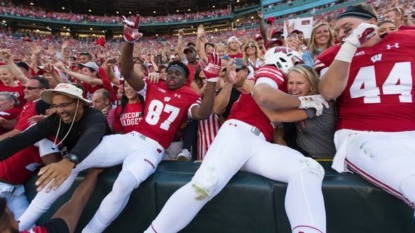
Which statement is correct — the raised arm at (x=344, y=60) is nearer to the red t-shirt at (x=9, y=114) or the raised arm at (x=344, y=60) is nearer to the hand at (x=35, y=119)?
the hand at (x=35, y=119)

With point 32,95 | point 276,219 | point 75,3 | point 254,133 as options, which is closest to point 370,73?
point 254,133

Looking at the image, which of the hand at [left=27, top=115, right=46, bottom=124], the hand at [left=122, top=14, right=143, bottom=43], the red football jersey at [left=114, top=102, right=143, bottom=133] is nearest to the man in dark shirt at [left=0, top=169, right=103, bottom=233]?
the red football jersey at [left=114, top=102, right=143, bottom=133]

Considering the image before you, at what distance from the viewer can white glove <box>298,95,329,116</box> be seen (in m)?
2.03

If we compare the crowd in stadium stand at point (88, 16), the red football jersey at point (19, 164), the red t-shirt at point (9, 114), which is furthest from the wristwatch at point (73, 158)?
the crowd in stadium stand at point (88, 16)

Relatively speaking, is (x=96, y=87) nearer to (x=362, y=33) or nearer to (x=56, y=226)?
(x=56, y=226)

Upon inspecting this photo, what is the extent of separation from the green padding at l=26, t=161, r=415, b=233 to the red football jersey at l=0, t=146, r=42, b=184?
552 millimetres

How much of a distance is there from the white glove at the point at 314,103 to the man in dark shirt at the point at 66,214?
73.2 inches

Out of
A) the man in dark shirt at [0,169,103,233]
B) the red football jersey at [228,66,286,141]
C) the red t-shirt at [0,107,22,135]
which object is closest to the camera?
the man in dark shirt at [0,169,103,233]

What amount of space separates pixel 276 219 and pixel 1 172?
265cm

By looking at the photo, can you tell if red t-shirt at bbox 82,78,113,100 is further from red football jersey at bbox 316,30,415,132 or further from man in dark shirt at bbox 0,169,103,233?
red football jersey at bbox 316,30,415,132

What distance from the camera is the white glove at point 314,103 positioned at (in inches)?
79.9

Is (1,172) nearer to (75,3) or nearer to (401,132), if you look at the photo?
(401,132)

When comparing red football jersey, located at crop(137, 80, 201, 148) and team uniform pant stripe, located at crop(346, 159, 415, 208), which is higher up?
red football jersey, located at crop(137, 80, 201, 148)

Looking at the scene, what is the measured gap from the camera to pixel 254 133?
83.1 inches
